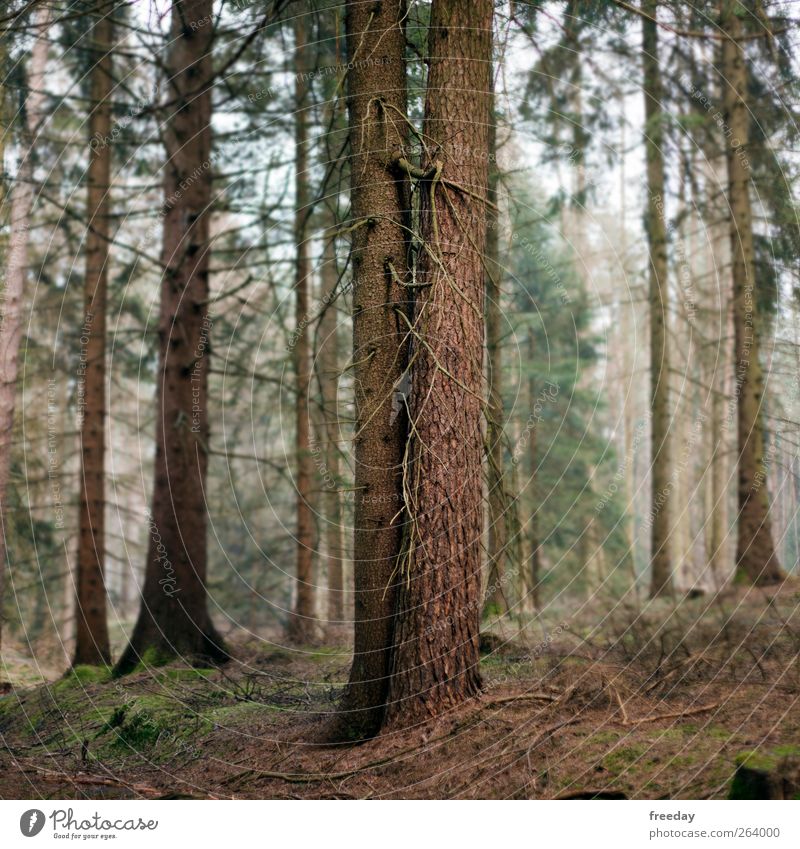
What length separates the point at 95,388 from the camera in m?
12.1

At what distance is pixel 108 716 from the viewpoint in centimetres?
818

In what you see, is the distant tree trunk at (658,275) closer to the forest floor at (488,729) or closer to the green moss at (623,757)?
the forest floor at (488,729)

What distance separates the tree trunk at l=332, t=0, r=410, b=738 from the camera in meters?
6.49

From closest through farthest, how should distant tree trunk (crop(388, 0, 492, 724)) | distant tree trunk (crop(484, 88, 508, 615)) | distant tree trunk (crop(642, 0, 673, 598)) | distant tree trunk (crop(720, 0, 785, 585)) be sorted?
distant tree trunk (crop(388, 0, 492, 724)) → distant tree trunk (crop(484, 88, 508, 615)) → distant tree trunk (crop(720, 0, 785, 585)) → distant tree trunk (crop(642, 0, 673, 598))

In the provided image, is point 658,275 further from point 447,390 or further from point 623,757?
point 623,757

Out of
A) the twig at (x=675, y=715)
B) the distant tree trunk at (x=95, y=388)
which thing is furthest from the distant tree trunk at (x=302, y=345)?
the twig at (x=675, y=715)

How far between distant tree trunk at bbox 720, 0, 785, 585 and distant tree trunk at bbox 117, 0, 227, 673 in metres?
7.36

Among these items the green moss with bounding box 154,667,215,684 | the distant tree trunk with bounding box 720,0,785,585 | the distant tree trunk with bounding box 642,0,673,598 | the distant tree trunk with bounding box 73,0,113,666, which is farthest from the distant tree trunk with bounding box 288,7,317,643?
the distant tree trunk with bounding box 720,0,785,585

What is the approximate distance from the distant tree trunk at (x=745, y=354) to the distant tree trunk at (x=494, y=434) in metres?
3.65

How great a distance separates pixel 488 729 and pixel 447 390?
2514 mm

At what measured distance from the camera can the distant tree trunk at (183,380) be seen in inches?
410

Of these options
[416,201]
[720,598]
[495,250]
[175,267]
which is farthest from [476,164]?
[720,598]

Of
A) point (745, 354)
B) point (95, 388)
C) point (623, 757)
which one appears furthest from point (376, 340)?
point (745, 354)

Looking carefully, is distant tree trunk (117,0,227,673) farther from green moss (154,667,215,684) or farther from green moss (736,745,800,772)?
green moss (736,745,800,772)
